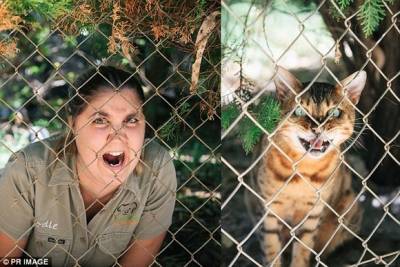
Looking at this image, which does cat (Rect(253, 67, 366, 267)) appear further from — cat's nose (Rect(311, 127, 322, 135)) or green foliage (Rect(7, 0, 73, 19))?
green foliage (Rect(7, 0, 73, 19))

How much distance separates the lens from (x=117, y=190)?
193 cm

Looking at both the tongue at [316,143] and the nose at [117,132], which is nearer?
the tongue at [316,143]

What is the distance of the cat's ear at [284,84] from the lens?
164 cm

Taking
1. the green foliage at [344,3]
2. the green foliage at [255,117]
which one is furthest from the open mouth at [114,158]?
the green foliage at [344,3]

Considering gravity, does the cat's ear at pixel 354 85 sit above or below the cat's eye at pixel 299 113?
above

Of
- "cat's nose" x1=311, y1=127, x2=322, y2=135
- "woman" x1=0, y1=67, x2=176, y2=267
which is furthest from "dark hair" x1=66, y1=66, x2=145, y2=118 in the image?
"cat's nose" x1=311, y1=127, x2=322, y2=135

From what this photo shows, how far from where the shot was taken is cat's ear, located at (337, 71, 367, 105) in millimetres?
1687

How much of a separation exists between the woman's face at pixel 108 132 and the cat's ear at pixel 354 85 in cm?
60

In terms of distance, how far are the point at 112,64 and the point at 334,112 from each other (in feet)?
2.09

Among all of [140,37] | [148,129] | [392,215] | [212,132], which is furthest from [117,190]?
[392,215]

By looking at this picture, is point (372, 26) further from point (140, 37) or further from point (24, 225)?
point (24, 225)

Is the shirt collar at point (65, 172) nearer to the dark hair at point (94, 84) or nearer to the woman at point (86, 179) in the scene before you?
the woman at point (86, 179)

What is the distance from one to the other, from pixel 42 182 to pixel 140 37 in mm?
509

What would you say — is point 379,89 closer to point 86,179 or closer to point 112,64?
point 112,64
